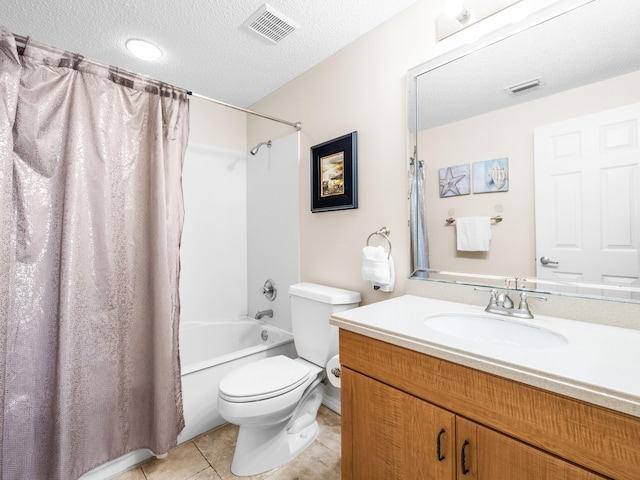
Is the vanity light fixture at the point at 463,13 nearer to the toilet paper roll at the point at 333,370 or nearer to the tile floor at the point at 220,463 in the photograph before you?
the toilet paper roll at the point at 333,370

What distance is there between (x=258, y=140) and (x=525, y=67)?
1.93 meters

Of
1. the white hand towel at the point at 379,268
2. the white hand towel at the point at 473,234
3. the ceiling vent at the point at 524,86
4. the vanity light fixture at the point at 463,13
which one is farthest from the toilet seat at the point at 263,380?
the vanity light fixture at the point at 463,13

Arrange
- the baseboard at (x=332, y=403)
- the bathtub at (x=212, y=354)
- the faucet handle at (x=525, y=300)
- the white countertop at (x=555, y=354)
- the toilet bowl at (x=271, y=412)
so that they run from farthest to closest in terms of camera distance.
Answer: the baseboard at (x=332, y=403)
the bathtub at (x=212, y=354)
the toilet bowl at (x=271, y=412)
the faucet handle at (x=525, y=300)
the white countertop at (x=555, y=354)

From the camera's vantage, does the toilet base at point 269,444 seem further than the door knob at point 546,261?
Yes

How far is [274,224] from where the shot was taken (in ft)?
7.88

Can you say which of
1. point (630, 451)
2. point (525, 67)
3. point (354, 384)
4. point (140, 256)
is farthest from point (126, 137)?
point (630, 451)

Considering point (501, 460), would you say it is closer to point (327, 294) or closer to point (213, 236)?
point (327, 294)

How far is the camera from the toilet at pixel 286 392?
1.33 m

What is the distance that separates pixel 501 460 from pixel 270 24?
2018 mm

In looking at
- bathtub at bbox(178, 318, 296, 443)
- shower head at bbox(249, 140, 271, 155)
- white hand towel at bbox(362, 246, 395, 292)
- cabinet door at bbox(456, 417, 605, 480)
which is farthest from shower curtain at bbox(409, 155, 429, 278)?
shower head at bbox(249, 140, 271, 155)

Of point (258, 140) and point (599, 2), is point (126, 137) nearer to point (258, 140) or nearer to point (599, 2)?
point (258, 140)

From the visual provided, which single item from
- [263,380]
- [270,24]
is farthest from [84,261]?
[270,24]

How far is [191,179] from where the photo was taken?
7.86 ft

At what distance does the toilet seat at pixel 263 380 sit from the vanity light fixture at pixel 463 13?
174 centimetres
